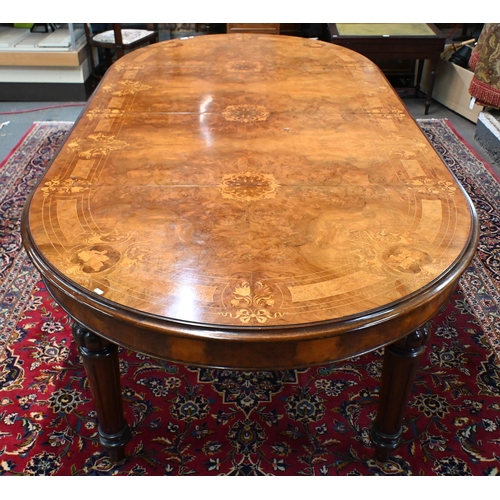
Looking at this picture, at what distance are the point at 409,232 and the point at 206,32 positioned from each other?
172 inches

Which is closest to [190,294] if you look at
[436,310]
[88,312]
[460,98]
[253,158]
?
Result: [88,312]

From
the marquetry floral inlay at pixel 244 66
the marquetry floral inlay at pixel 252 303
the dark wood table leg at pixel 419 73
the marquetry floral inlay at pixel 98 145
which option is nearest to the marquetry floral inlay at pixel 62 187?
the marquetry floral inlay at pixel 98 145

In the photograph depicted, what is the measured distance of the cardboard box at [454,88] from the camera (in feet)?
13.4

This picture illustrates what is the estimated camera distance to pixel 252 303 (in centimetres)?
117

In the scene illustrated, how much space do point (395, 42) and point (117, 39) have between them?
2.02 meters

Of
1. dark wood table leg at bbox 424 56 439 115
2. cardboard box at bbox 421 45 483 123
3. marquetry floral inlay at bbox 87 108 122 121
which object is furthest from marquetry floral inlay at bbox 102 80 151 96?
cardboard box at bbox 421 45 483 123

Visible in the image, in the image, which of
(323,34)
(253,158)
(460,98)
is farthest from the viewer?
(323,34)

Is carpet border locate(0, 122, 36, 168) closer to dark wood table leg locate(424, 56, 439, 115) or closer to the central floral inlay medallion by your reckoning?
the central floral inlay medallion

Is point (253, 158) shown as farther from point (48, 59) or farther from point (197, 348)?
point (48, 59)

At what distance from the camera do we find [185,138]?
1959mm

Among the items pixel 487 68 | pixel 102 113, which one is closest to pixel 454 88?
pixel 487 68

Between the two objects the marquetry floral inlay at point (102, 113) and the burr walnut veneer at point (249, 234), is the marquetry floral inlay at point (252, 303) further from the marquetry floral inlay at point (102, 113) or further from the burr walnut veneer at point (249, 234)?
the marquetry floral inlay at point (102, 113)

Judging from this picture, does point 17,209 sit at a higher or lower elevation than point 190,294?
lower

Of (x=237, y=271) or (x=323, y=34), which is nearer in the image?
(x=237, y=271)
